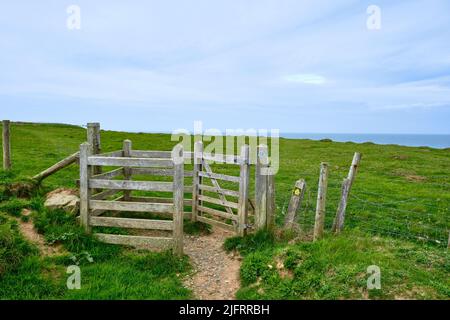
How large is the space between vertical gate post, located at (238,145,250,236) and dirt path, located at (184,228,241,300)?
2.62 ft

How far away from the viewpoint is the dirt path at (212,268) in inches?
278

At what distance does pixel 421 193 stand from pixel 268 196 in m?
10.2

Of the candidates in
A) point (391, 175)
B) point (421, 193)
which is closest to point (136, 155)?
point (421, 193)

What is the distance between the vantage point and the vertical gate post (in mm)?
9469

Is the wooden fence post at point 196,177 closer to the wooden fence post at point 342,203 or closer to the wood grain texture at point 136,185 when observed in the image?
the wood grain texture at point 136,185

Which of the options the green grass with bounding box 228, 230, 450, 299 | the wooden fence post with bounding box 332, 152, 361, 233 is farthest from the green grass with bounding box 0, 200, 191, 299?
the wooden fence post with bounding box 332, 152, 361, 233

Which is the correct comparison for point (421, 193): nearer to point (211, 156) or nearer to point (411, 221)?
point (411, 221)

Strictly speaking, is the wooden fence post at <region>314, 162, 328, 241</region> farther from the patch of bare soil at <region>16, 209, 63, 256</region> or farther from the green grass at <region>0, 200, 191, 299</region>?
the patch of bare soil at <region>16, 209, 63, 256</region>

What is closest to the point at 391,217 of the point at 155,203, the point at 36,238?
the point at 155,203

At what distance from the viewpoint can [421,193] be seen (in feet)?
51.8

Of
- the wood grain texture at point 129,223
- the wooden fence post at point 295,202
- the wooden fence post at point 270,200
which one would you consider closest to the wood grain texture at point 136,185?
the wood grain texture at point 129,223

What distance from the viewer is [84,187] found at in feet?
29.6

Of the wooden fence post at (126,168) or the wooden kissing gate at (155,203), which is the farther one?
the wooden fence post at (126,168)

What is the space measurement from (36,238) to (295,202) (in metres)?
6.45
